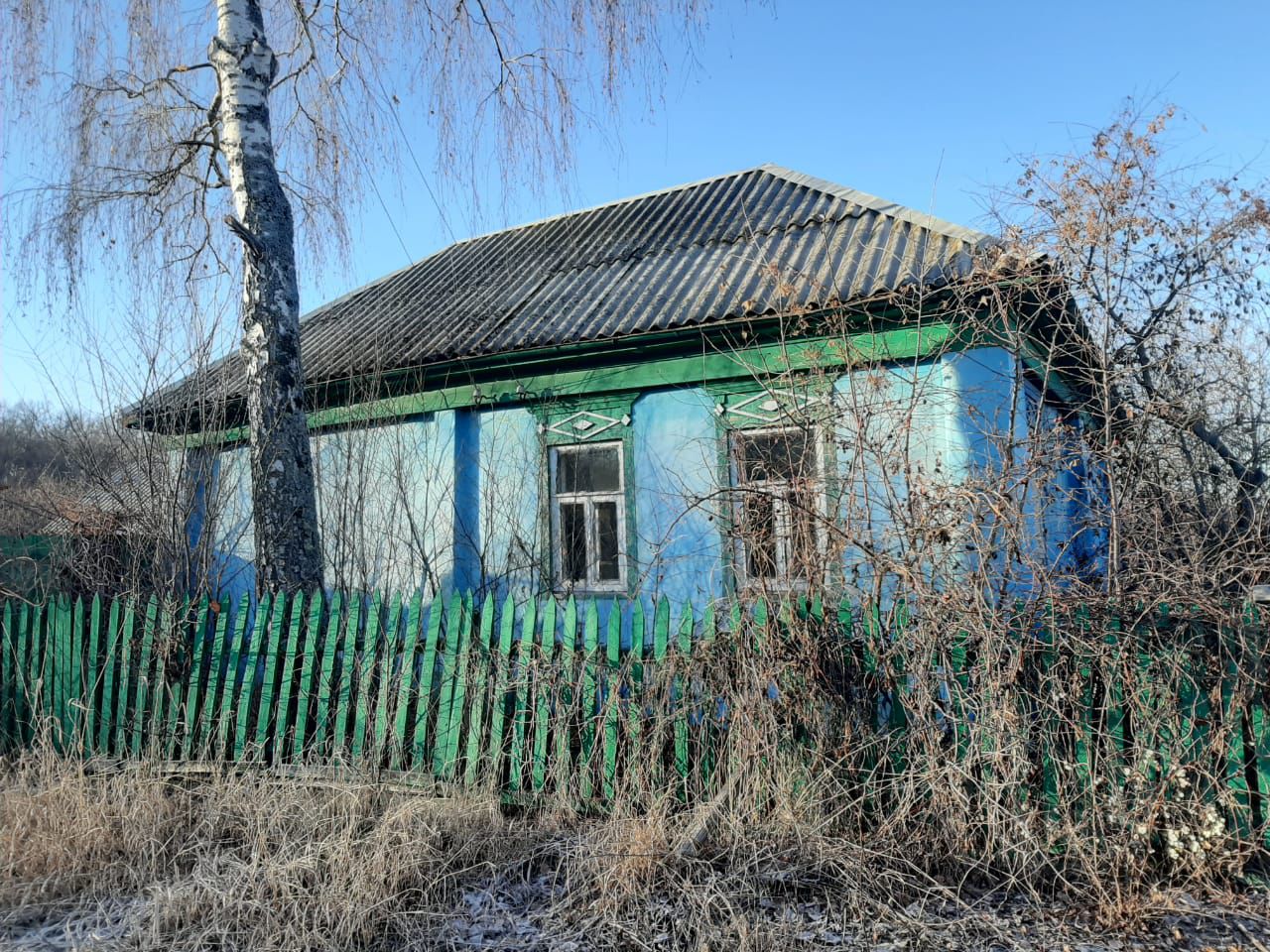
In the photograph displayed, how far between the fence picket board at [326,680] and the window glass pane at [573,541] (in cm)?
318

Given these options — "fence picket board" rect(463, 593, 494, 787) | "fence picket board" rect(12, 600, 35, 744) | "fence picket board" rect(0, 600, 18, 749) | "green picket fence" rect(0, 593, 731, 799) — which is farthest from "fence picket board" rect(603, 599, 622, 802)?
"fence picket board" rect(0, 600, 18, 749)

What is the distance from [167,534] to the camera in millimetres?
5414

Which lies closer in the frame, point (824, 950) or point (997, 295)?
point (824, 950)

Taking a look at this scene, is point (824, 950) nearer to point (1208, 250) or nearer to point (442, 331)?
point (442, 331)

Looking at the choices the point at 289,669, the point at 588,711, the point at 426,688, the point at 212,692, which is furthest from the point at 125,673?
the point at 588,711

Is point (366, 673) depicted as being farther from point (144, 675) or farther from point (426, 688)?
point (144, 675)

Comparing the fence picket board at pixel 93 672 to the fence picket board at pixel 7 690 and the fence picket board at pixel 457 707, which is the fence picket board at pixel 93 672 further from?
the fence picket board at pixel 457 707

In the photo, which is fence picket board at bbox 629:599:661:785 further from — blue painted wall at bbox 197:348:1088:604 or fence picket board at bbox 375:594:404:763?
blue painted wall at bbox 197:348:1088:604

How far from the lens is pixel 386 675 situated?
4484 mm

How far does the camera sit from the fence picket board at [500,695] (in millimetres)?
4145

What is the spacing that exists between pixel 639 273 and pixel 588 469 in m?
2.35

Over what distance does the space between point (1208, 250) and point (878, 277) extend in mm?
5428

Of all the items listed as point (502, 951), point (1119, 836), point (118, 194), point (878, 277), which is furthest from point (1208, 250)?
point (118, 194)

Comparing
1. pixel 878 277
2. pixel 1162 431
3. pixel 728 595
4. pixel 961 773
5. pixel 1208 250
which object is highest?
pixel 1208 250
